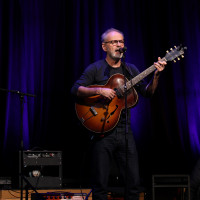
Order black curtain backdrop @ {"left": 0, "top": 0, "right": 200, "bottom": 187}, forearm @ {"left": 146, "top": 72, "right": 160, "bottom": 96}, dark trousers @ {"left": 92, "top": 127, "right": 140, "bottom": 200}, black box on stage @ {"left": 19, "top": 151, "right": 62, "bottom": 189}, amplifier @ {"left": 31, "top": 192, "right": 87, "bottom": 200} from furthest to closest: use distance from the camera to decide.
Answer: black curtain backdrop @ {"left": 0, "top": 0, "right": 200, "bottom": 187}, black box on stage @ {"left": 19, "top": 151, "right": 62, "bottom": 189}, amplifier @ {"left": 31, "top": 192, "right": 87, "bottom": 200}, forearm @ {"left": 146, "top": 72, "right": 160, "bottom": 96}, dark trousers @ {"left": 92, "top": 127, "right": 140, "bottom": 200}

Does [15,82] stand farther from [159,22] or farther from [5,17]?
[159,22]

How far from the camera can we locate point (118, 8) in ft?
A: 17.7

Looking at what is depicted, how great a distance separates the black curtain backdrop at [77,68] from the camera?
514cm

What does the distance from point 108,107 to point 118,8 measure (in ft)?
7.94

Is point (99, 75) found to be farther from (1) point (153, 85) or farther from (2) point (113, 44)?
(1) point (153, 85)

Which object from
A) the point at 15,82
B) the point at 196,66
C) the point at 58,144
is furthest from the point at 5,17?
the point at 196,66

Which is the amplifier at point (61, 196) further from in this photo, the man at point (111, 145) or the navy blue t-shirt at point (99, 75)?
the navy blue t-shirt at point (99, 75)

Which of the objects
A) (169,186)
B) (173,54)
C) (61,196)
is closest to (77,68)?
(61,196)

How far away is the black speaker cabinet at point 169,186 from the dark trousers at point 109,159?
0.75 m

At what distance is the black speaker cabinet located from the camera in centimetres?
390

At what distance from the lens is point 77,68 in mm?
5215

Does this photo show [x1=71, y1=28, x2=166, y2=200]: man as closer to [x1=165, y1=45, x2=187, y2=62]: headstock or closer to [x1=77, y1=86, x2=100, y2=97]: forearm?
[x1=77, y1=86, x2=100, y2=97]: forearm

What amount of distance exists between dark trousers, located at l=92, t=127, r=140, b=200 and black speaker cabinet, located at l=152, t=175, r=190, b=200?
29.7 inches

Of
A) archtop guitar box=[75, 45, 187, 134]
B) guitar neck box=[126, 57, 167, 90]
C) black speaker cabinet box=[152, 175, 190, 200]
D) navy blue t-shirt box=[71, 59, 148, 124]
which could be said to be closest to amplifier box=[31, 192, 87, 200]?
black speaker cabinet box=[152, 175, 190, 200]
